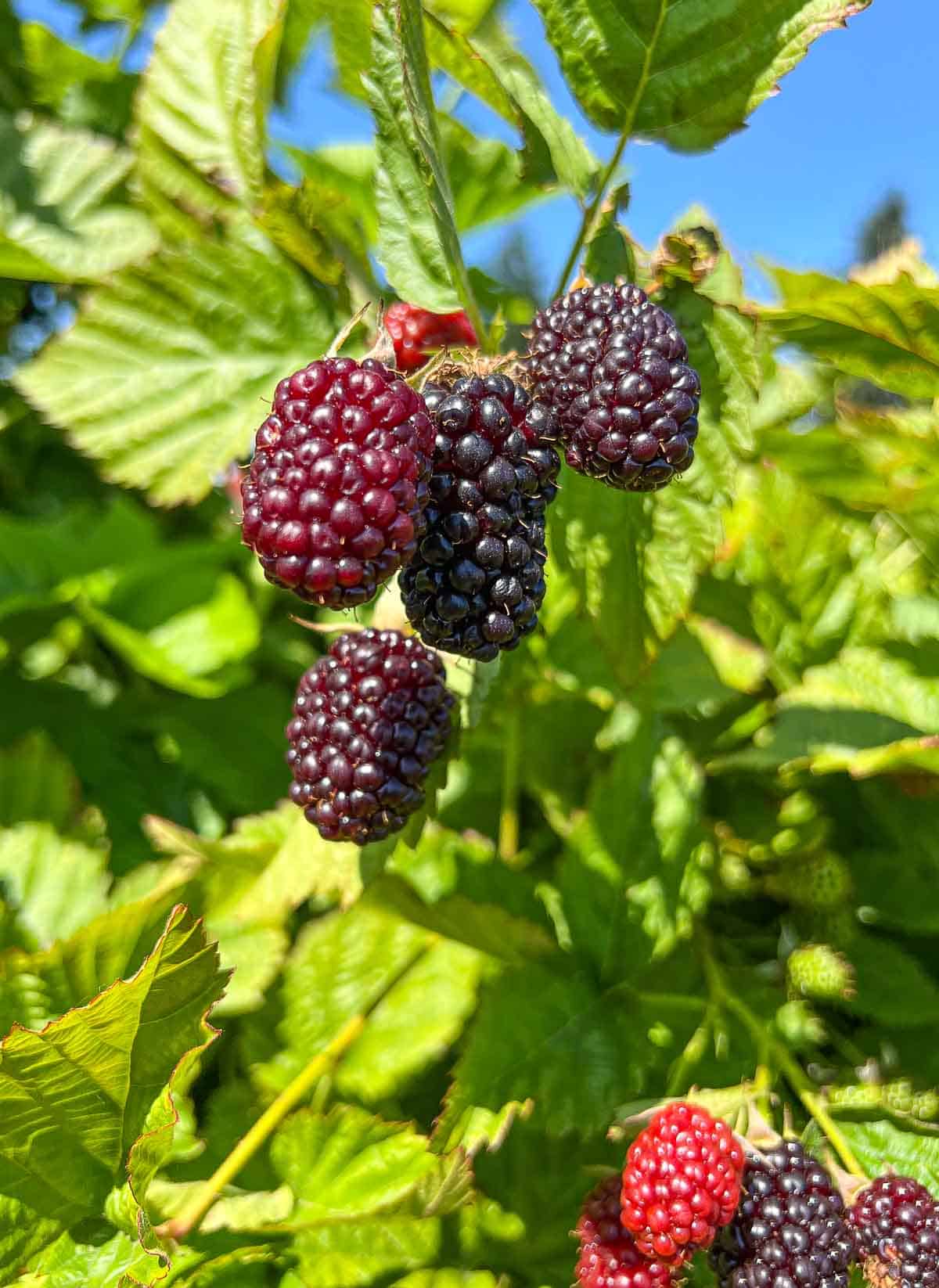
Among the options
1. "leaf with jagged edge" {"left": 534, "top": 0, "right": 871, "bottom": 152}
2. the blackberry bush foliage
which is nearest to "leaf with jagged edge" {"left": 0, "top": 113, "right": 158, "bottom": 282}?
the blackberry bush foliage

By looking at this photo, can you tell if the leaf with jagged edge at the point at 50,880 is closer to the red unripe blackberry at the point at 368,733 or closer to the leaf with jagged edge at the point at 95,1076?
the leaf with jagged edge at the point at 95,1076

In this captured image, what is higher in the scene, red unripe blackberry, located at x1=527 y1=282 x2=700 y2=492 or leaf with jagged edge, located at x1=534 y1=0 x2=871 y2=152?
leaf with jagged edge, located at x1=534 y1=0 x2=871 y2=152

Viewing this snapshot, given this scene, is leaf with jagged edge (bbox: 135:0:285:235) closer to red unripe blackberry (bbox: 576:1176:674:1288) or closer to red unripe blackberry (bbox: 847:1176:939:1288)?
red unripe blackberry (bbox: 576:1176:674:1288)

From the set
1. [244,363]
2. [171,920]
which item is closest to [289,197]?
[244,363]

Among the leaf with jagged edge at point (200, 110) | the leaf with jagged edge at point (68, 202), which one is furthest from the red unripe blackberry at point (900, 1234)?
the leaf with jagged edge at point (68, 202)

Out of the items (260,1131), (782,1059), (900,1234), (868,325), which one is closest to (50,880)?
(260,1131)

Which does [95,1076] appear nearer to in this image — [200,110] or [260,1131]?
[260,1131]
